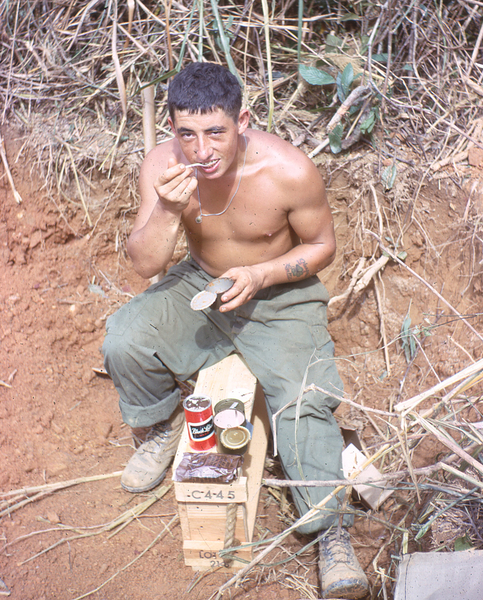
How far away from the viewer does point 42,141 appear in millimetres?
3455

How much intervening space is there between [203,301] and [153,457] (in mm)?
968

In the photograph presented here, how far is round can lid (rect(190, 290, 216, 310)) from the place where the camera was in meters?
2.12

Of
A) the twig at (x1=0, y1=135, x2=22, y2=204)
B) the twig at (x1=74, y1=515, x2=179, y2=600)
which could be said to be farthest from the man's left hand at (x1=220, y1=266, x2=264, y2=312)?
the twig at (x1=0, y1=135, x2=22, y2=204)

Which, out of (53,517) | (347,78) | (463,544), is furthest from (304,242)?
(53,517)

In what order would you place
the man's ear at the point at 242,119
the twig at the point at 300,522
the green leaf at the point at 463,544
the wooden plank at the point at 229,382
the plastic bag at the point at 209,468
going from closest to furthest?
the twig at the point at 300,522, the green leaf at the point at 463,544, the plastic bag at the point at 209,468, the man's ear at the point at 242,119, the wooden plank at the point at 229,382

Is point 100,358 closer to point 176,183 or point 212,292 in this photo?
point 212,292

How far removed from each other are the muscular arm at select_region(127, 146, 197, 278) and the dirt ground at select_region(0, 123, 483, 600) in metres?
1.01

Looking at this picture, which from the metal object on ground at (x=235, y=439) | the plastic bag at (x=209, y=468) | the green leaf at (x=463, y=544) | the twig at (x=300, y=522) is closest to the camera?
the twig at (x=300, y=522)

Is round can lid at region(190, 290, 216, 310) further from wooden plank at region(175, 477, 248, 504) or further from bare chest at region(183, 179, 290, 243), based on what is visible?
wooden plank at region(175, 477, 248, 504)

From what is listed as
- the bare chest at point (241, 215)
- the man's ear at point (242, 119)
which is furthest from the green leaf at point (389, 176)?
the man's ear at point (242, 119)

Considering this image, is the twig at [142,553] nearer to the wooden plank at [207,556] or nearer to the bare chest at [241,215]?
the wooden plank at [207,556]

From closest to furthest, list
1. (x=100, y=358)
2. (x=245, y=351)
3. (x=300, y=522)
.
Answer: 1. (x=300, y=522)
2. (x=245, y=351)
3. (x=100, y=358)

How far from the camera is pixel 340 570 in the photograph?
1.96m

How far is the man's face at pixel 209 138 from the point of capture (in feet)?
6.73
